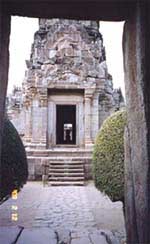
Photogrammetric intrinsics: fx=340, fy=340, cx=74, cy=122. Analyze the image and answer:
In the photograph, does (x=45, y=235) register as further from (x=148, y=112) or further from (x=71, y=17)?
(x=71, y=17)

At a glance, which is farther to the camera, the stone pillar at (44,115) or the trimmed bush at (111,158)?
the stone pillar at (44,115)

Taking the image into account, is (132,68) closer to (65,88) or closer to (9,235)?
(9,235)

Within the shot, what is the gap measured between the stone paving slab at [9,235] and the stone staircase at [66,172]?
7.66 metres

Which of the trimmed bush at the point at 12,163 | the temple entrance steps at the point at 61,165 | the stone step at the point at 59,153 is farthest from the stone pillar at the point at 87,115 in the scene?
the trimmed bush at the point at 12,163

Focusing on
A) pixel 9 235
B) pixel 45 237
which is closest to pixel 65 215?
pixel 45 237

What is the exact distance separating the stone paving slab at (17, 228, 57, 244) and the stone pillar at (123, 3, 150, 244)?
1.49 m

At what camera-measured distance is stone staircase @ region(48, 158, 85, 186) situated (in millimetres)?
12758

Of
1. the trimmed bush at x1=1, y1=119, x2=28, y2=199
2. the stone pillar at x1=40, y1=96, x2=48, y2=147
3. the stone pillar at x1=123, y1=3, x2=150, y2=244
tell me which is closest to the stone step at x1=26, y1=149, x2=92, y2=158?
the stone pillar at x1=40, y1=96, x2=48, y2=147

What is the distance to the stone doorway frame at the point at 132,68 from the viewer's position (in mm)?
2955

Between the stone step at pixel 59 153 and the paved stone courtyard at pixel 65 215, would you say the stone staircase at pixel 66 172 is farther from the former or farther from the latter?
the paved stone courtyard at pixel 65 215

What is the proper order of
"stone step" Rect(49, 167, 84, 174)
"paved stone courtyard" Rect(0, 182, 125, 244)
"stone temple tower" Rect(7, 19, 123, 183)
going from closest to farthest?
"paved stone courtyard" Rect(0, 182, 125, 244) → "stone step" Rect(49, 167, 84, 174) → "stone temple tower" Rect(7, 19, 123, 183)

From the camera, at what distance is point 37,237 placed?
460 centimetres

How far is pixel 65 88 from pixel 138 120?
12.7 metres

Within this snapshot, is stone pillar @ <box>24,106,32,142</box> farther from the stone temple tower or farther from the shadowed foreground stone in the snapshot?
the shadowed foreground stone
